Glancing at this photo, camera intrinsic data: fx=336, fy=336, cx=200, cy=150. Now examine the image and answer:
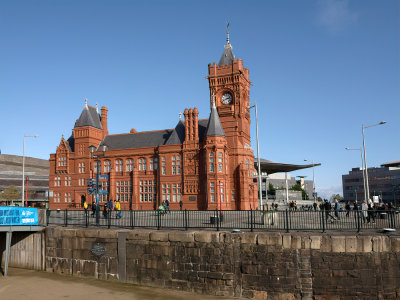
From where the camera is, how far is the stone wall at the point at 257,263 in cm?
1429

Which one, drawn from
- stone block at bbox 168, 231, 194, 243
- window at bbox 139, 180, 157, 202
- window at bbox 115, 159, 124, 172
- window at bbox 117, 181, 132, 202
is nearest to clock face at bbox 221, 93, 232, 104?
window at bbox 139, 180, 157, 202

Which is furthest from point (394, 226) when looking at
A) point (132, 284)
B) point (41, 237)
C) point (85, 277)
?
point (41, 237)

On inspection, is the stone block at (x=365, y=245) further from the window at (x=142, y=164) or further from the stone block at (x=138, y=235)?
the window at (x=142, y=164)

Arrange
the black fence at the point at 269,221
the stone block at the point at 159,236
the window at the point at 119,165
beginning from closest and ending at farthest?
the black fence at the point at 269,221 < the stone block at the point at 159,236 < the window at the point at 119,165

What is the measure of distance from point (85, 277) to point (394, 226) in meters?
17.1

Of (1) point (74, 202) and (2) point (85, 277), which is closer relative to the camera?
(2) point (85, 277)

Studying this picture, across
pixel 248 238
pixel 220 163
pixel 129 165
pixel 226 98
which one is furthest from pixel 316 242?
pixel 129 165

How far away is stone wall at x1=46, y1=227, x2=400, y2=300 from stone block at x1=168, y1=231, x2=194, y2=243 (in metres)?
0.05

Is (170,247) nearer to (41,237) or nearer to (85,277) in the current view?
(85,277)

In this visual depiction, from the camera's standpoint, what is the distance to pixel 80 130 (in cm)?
6119

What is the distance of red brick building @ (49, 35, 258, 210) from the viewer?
49688 millimetres

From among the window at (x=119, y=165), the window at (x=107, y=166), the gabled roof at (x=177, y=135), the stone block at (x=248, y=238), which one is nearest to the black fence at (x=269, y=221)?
the stone block at (x=248, y=238)

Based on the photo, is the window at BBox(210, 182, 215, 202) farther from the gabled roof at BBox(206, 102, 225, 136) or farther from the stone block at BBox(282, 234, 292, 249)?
the stone block at BBox(282, 234, 292, 249)

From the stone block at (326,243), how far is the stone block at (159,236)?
755 cm
